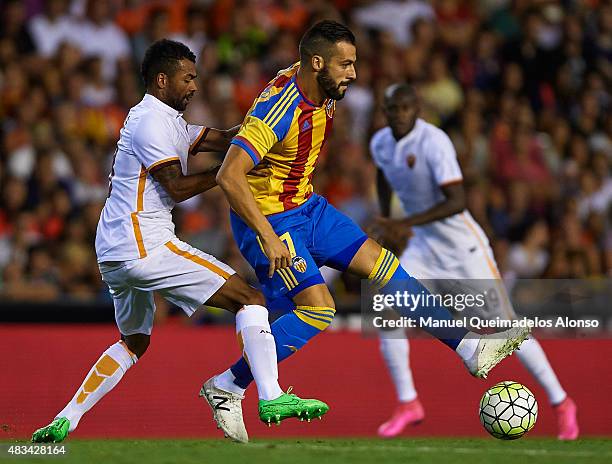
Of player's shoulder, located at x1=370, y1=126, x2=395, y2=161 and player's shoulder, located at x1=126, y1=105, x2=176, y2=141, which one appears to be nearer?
player's shoulder, located at x1=126, y1=105, x2=176, y2=141

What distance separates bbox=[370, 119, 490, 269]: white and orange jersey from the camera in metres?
9.02

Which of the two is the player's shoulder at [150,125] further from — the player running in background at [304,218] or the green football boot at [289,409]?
the green football boot at [289,409]

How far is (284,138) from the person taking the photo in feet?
22.9

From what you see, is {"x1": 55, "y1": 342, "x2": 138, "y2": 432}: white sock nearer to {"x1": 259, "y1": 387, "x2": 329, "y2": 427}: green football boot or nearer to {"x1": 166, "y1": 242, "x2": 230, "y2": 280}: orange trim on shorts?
{"x1": 166, "y1": 242, "x2": 230, "y2": 280}: orange trim on shorts

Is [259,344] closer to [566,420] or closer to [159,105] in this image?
[159,105]

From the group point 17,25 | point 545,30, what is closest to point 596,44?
point 545,30

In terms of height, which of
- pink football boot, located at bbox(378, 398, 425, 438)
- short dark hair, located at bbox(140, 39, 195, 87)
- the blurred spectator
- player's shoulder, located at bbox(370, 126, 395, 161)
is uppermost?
the blurred spectator

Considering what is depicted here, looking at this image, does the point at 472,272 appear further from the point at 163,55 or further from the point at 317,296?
the point at 163,55

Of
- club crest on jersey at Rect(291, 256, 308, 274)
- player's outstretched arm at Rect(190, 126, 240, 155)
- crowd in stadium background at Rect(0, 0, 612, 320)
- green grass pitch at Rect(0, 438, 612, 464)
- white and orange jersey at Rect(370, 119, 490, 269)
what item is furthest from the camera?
crowd in stadium background at Rect(0, 0, 612, 320)

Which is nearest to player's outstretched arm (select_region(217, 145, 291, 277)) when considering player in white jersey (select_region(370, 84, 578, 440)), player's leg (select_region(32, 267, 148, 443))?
player's leg (select_region(32, 267, 148, 443))

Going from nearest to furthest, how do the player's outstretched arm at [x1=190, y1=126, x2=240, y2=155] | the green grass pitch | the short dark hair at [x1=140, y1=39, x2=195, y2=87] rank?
the green grass pitch
the short dark hair at [x1=140, y1=39, x2=195, y2=87]
the player's outstretched arm at [x1=190, y1=126, x2=240, y2=155]

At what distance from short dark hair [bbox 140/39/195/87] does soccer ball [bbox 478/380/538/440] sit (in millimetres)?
2643

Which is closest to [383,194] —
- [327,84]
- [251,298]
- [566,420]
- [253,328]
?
[566,420]

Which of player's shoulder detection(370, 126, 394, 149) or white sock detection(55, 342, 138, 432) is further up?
player's shoulder detection(370, 126, 394, 149)
